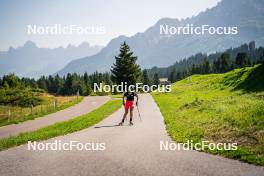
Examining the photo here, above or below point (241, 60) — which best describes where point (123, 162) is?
below

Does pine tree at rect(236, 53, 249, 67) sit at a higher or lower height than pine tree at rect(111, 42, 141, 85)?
higher

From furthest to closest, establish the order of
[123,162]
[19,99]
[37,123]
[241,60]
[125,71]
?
→ 1. [241,60]
2. [125,71]
3. [19,99]
4. [37,123]
5. [123,162]

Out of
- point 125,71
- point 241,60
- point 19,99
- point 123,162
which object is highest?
point 241,60

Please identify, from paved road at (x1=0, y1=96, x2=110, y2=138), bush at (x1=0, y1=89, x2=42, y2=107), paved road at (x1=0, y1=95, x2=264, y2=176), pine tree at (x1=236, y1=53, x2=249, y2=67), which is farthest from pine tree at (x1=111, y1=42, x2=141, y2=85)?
pine tree at (x1=236, y1=53, x2=249, y2=67)

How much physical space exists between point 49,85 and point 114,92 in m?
112

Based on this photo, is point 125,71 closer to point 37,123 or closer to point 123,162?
point 37,123

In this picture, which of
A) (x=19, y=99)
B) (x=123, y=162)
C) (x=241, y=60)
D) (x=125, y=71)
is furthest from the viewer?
(x=241, y=60)

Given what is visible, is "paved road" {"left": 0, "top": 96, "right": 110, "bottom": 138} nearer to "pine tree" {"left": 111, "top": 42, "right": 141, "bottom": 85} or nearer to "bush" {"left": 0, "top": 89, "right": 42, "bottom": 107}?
"bush" {"left": 0, "top": 89, "right": 42, "bottom": 107}

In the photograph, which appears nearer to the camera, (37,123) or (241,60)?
(37,123)

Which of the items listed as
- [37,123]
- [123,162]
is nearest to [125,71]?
[37,123]

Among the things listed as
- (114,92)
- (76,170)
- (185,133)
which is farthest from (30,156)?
(114,92)

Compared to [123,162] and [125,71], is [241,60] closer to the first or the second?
[125,71]

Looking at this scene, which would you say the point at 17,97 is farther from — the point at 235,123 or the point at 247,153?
the point at 247,153

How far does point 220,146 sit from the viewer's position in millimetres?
11477
